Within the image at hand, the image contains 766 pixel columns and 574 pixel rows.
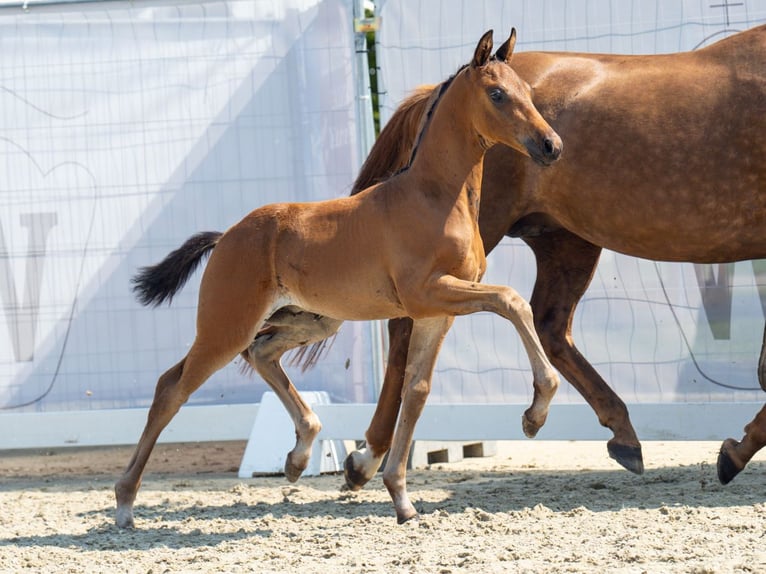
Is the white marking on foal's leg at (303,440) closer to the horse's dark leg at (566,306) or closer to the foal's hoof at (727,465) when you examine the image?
the horse's dark leg at (566,306)

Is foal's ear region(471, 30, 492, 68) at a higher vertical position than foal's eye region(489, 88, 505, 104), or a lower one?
higher

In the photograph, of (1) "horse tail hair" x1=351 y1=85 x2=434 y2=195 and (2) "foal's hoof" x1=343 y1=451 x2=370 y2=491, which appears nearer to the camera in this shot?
(2) "foal's hoof" x1=343 y1=451 x2=370 y2=491

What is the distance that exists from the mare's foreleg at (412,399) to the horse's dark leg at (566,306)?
134 centimetres

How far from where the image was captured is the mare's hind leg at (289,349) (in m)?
4.98

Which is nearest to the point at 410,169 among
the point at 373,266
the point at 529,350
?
the point at 373,266

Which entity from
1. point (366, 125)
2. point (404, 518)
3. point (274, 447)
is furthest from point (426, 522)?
point (366, 125)

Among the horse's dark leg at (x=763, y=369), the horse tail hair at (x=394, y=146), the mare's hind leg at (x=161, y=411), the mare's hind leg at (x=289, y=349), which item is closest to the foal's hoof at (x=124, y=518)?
the mare's hind leg at (x=161, y=411)

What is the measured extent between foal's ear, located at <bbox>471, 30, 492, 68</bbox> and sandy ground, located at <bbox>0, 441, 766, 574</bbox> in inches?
70.1

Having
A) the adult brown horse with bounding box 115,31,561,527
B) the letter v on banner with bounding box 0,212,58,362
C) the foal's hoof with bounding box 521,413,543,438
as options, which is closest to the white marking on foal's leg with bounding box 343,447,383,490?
the adult brown horse with bounding box 115,31,561,527

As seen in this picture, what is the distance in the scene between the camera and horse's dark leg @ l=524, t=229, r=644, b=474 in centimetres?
563

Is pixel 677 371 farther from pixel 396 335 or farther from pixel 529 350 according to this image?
pixel 529 350

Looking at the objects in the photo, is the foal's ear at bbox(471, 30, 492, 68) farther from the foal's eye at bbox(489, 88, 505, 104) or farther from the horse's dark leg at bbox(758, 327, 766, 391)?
the horse's dark leg at bbox(758, 327, 766, 391)

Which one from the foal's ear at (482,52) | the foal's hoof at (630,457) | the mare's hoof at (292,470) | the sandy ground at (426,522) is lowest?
the sandy ground at (426,522)

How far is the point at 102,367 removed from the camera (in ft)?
23.3
